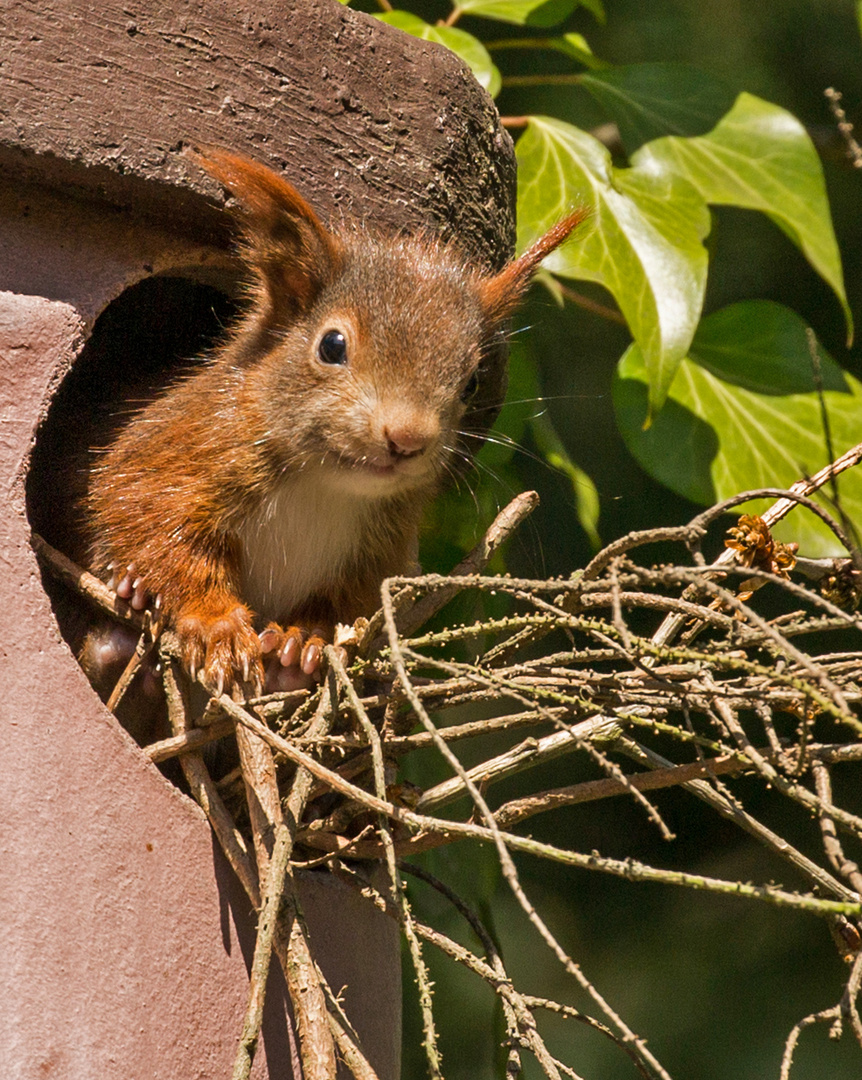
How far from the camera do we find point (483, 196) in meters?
1.97

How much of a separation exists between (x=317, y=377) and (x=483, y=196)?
0.37 m

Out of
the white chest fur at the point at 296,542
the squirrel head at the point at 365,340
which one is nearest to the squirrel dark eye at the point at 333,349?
the squirrel head at the point at 365,340

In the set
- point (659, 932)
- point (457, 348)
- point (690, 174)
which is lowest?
point (659, 932)

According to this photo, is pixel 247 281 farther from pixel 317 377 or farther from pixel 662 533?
pixel 662 533

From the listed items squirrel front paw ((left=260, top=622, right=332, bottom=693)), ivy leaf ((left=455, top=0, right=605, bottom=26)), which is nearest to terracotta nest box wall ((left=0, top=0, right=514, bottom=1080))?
squirrel front paw ((left=260, top=622, right=332, bottom=693))

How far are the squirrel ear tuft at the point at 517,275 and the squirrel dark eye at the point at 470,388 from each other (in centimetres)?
9

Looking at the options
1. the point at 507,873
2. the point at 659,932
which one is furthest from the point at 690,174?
the point at 659,932

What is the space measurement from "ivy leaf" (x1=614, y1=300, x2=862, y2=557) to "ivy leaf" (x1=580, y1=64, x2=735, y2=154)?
376mm

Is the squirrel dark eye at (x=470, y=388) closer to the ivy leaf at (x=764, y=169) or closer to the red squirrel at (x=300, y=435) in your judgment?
the red squirrel at (x=300, y=435)

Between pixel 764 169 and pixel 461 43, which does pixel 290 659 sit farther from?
pixel 764 169

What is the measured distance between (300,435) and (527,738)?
63 cm

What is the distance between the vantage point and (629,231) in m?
2.19

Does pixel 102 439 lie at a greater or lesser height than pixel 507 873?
lesser

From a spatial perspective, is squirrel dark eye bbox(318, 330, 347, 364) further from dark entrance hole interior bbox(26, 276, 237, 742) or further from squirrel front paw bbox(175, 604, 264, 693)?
squirrel front paw bbox(175, 604, 264, 693)
